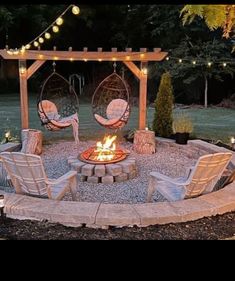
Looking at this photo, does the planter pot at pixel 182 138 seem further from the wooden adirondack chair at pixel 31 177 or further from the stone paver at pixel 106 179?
the wooden adirondack chair at pixel 31 177

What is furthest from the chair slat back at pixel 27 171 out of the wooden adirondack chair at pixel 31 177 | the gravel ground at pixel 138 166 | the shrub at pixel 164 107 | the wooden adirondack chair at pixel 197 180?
the shrub at pixel 164 107

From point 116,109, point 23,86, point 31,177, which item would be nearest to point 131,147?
point 116,109

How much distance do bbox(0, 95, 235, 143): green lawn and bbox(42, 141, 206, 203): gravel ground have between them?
3.82 feet

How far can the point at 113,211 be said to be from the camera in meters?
3.35

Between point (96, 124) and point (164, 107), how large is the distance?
292 cm

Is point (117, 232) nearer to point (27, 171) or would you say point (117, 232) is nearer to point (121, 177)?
point (27, 171)

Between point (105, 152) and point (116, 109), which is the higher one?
point (116, 109)

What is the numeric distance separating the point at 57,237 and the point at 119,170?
2.16 m

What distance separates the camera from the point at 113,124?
21.9 ft

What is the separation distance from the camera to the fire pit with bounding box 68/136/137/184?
5109 millimetres

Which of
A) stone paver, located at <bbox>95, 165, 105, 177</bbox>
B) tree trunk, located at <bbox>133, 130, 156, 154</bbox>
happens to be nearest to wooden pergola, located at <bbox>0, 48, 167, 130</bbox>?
tree trunk, located at <bbox>133, 130, 156, 154</bbox>

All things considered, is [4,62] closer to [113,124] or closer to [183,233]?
[113,124]

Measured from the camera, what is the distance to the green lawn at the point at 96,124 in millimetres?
8148
